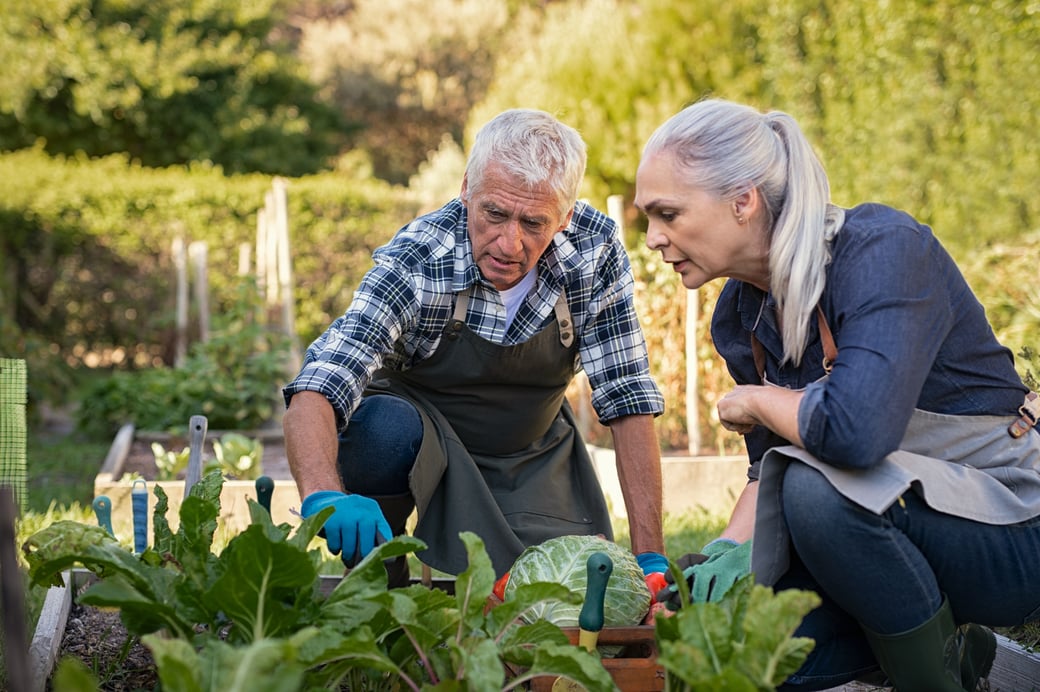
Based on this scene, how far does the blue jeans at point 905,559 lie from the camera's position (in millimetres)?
1907

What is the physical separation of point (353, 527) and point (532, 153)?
1.02 meters

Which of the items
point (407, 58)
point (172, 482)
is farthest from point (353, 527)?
point (407, 58)

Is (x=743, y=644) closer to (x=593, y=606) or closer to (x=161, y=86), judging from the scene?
(x=593, y=606)

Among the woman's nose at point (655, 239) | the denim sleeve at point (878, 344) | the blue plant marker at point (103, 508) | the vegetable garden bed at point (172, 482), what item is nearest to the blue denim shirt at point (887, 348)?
the denim sleeve at point (878, 344)

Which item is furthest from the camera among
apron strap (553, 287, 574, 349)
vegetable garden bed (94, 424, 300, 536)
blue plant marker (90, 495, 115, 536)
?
vegetable garden bed (94, 424, 300, 536)

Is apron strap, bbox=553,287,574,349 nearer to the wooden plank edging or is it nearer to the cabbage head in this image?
the cabbage head

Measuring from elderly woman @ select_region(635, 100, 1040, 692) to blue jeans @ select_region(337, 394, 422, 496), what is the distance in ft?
2.88

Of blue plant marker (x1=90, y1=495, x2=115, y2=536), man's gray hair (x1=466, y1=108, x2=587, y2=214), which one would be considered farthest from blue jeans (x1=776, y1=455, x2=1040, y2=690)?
blue plant marker (x1=90, y1=495, x2=115, y2=536)

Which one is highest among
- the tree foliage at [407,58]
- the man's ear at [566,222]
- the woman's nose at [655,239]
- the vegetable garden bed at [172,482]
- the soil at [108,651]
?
the tree foliage at [407,58]

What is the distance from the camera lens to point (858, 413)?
184 cm

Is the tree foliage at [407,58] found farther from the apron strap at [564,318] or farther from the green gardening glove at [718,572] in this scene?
the green gardening glove at [718,572]

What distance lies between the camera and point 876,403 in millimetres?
1840

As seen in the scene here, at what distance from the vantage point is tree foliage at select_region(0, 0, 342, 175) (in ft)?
49.1

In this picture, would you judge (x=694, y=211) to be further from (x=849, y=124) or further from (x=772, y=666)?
(x=849, y=124)
